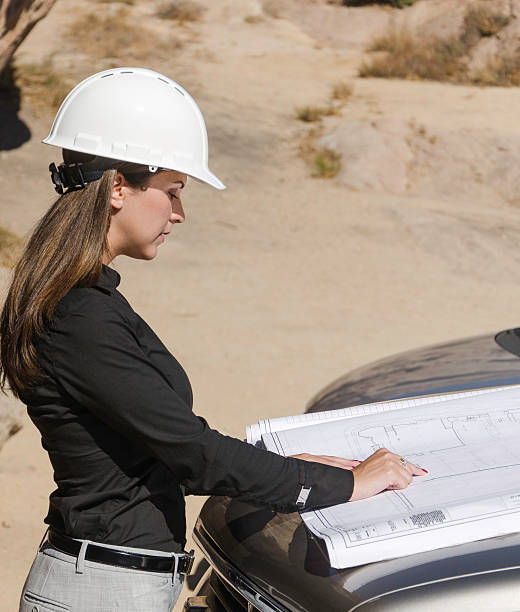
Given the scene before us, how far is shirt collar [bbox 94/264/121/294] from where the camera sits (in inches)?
68.2

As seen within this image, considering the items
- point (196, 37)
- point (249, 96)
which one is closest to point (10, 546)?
point (249, 96)

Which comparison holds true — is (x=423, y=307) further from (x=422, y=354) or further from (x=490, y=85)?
(x=490, y=85)

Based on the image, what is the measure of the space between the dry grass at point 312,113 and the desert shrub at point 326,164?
1456 mm

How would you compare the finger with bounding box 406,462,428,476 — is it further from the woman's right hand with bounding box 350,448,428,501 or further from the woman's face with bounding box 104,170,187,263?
the woman's face with bounding box 104,170,187,263

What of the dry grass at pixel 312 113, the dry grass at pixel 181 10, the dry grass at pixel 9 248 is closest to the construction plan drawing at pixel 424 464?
the dry grass at pixel 9 248

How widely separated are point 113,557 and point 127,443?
0.24 m

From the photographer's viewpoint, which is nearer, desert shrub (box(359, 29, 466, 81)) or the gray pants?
the gray pants

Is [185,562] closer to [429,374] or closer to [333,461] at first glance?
[333,461]

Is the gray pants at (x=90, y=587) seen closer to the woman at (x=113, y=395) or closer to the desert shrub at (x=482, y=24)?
the woman at (x=113, y=395)

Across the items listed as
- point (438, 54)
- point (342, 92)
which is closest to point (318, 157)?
point (342, 92)

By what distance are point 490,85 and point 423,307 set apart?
924 cm

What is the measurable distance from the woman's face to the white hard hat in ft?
0.14

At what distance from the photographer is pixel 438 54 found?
1717 centimetres

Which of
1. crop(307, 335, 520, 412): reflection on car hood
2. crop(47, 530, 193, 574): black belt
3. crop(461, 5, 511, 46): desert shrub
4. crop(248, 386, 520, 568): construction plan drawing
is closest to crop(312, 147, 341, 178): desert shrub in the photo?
crop(461, 5, 511, 46): desert shrub
